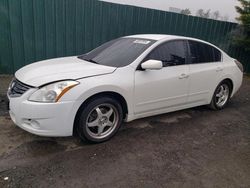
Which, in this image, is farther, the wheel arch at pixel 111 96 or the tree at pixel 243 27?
the tree at pixel 243 27

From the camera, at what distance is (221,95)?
207 inches

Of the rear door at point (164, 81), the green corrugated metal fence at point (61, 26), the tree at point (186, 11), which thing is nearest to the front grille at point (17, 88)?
the rear door at point (164, 81)

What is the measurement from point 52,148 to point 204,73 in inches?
120

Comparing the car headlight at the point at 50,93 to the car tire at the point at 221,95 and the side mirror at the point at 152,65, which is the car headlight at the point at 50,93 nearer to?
the side mirror at the point at 152,65

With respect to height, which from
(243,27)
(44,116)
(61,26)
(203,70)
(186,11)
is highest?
(186,11)

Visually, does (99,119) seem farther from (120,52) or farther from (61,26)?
(61,26)

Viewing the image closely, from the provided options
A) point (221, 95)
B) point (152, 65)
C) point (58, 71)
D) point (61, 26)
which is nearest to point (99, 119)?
point (58, 71)

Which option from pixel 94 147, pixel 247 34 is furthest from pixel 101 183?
pixel 247 34

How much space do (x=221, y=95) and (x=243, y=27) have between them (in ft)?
19.8

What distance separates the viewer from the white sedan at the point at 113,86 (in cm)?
301

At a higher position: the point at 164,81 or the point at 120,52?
the point at 120,52

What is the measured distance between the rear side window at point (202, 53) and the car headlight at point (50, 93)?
2.50 metres

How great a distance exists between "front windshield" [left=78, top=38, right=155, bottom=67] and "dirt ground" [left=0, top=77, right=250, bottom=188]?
1159 millimetres

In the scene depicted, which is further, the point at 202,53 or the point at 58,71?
the point at 202,53
